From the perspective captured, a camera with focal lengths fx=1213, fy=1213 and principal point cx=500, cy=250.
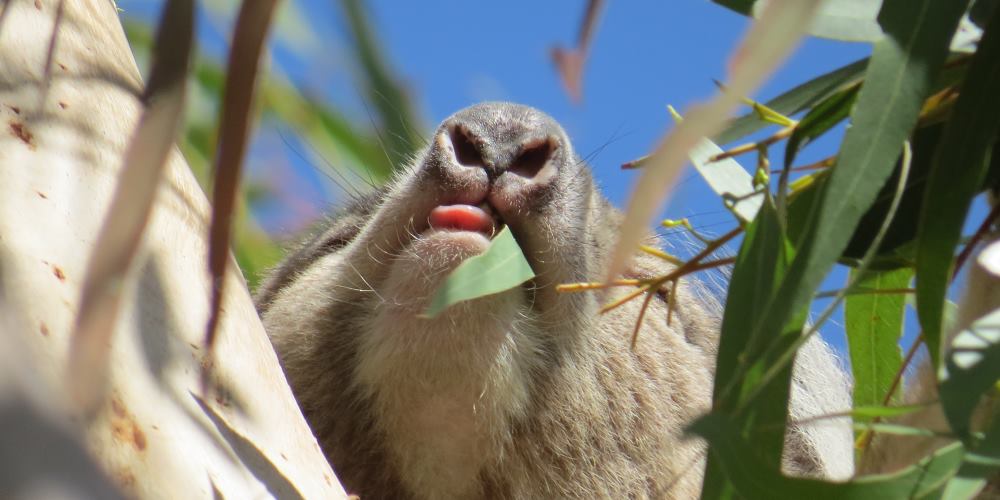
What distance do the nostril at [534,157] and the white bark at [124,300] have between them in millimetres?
599

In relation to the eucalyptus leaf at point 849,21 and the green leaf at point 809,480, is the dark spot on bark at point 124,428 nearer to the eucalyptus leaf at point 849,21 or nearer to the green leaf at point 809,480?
the green leaf at point 809,480

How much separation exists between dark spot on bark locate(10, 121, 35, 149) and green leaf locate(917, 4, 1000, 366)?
41.1 inches

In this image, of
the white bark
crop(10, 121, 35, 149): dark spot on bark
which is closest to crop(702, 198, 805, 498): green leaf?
the white bark

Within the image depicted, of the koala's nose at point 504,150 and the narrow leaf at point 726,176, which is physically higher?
the narrow leaf at point 726,176

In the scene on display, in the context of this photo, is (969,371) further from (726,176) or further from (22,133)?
(22,133)

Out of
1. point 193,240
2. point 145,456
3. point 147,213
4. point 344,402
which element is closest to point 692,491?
point 344,402

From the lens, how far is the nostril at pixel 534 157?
6.70ft

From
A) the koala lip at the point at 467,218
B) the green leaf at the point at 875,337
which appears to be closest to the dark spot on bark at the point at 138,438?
the koala lip at the point at 467,218

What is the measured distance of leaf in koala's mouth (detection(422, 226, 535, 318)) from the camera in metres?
1.63

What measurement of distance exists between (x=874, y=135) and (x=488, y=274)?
A: 0.60 meters

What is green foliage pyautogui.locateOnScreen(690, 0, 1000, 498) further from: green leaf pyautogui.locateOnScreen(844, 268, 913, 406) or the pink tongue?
the pink tongue

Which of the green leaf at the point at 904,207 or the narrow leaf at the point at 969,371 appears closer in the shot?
the narrow leaf at the point at 969,371

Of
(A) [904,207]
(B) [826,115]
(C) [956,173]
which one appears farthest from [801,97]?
(C) [956,173]

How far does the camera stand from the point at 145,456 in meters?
1.26
